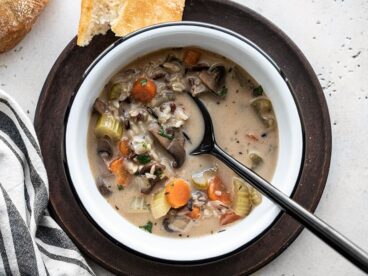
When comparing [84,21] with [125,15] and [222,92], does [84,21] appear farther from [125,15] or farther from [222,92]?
[222,92]

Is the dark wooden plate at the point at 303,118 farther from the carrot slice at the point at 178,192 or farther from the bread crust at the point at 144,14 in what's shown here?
the carrot slice at the point at 178,192

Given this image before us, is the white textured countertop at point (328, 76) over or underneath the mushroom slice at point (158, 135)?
over

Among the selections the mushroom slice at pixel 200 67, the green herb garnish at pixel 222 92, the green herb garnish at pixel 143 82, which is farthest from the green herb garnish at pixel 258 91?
the green herb garnish at pixel 143 82

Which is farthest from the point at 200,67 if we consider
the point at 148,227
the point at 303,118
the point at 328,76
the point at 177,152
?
the point at 148,227

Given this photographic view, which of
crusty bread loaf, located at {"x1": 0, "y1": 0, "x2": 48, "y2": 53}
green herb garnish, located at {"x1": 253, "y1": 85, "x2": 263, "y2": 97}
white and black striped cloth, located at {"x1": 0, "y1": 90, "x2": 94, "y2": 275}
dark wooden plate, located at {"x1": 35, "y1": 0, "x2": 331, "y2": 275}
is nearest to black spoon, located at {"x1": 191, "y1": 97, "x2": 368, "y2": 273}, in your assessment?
green herb garnish, located at {"x1": 253, "y1": 85, "x2": 263, "y2": 97}

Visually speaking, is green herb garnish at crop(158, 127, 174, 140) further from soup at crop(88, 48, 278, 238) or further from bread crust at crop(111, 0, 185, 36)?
bread crust at crop(111, 0, 185, 36)

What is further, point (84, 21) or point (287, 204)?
point (84, 21)
